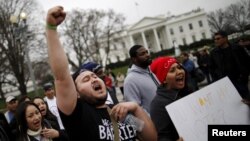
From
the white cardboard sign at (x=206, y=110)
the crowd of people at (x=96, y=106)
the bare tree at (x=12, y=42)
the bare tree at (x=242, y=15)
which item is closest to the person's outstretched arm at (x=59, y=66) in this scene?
the crowd of people at (x=96, y=106)

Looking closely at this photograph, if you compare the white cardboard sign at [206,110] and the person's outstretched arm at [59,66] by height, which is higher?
the person's outstretched arm at [59,66]

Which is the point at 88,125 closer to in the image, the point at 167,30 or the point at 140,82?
the point at 140,82

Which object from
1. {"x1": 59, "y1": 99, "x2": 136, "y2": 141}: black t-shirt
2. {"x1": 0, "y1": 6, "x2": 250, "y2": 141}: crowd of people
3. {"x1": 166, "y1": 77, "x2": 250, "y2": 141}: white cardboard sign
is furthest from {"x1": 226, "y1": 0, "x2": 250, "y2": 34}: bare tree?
{"x1": 59, "y1": 99, "x2": 136, "y2": 141}: black t-shirt

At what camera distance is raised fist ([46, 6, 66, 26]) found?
2.25 metres

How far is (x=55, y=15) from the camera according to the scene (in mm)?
2266

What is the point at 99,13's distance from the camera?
62.0m

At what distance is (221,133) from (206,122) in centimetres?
30

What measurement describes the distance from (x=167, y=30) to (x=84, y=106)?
109061 mm

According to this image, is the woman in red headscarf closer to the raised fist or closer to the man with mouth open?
Result: the man with mouth open

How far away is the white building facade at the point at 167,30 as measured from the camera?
108 m

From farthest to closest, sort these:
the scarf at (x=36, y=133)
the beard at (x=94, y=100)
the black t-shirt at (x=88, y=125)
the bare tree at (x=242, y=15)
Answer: the bare tree at (x=242, y=15) < the scarf at (x=36, y=133) < the beard at (x=94, y=100) < the black t-shirt at (x=88, y=125)

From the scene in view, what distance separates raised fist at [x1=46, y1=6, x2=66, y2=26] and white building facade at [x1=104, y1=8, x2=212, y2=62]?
100 meters

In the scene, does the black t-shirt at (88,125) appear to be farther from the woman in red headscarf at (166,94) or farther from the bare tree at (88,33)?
the bare tree at (88,33)

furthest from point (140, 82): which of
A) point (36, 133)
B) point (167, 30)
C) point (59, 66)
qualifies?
point (167, 30)
